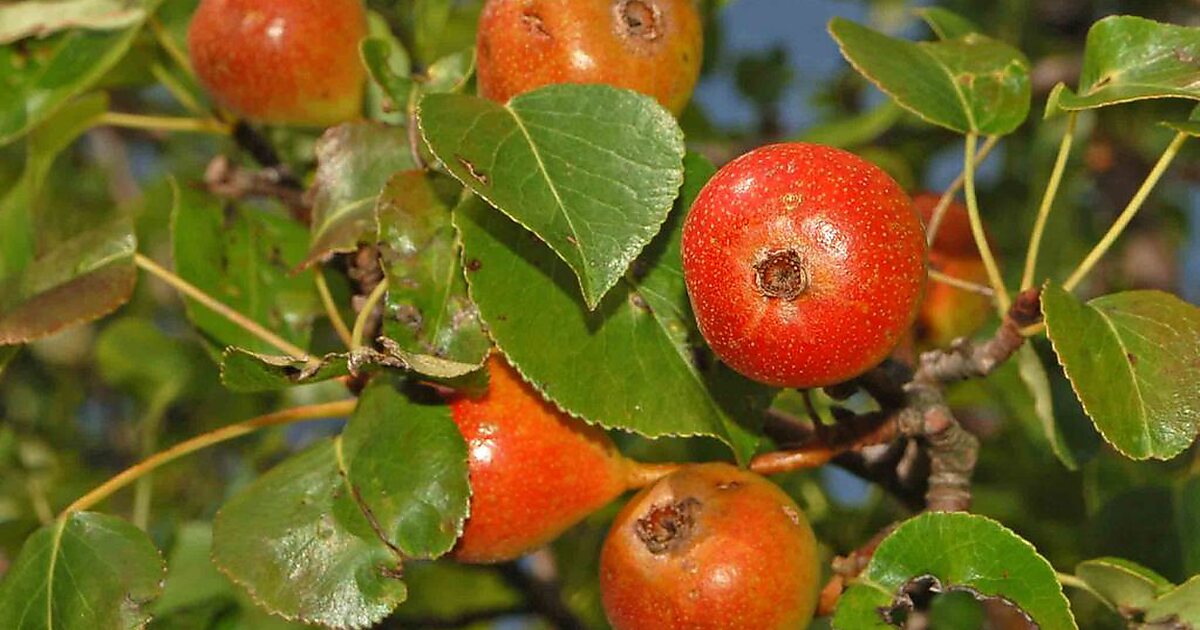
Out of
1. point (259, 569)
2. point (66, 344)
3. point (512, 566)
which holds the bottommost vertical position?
point (66, 344)

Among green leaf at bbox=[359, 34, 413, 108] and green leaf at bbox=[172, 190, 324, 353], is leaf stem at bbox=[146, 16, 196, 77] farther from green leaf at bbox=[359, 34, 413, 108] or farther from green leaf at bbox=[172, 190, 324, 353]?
green leaf at bbox=[359, 34, 413, 108]

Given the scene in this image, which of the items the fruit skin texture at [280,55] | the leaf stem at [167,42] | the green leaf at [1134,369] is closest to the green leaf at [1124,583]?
the green leaf at [1134,369]

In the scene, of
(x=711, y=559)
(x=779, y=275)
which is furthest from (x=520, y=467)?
(x=779, y=275)

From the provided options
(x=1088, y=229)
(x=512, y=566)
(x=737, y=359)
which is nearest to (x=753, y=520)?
(x=737, y=359)

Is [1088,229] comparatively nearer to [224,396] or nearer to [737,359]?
[224,396]

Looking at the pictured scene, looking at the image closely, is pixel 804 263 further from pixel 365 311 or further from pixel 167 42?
pixel 167 42
